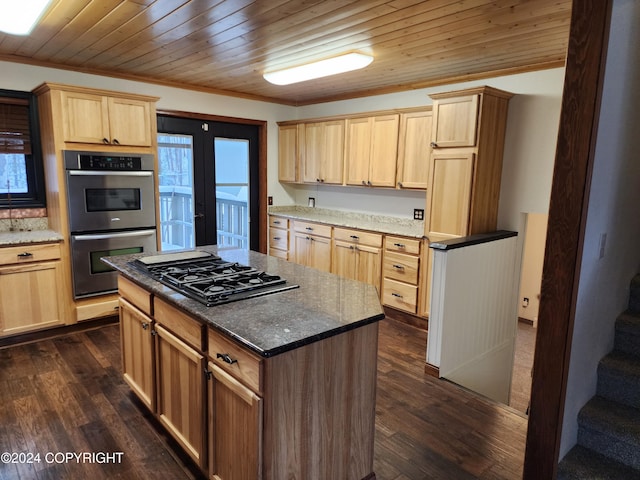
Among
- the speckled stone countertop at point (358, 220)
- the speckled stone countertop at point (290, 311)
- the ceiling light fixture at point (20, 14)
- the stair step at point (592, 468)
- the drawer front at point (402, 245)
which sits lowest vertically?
the stair step at point (592, 468)

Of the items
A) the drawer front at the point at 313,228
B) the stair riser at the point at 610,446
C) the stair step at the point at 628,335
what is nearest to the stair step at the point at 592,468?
the stair riser at the point at 610,446

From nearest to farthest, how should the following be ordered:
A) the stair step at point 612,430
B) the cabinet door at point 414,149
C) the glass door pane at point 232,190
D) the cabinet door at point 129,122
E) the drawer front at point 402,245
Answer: the stair step at point 612,430 → the cabinet door at point 129,122 → the drawer front at point 402,245 → the cabinet door at point 414,149 → the glass door pane at point 232,190

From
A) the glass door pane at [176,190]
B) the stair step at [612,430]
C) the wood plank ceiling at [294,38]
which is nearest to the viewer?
the stair step at [612,430]

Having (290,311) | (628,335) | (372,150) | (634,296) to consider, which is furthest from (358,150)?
(290,311)

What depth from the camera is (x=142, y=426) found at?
2406mm

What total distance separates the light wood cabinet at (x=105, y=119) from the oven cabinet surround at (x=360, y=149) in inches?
78.1

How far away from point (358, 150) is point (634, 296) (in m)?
2.94

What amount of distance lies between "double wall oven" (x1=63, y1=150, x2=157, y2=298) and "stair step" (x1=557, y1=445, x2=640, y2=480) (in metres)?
3.61

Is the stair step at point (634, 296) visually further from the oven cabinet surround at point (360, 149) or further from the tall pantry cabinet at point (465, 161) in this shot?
the oven cabinet surround at point (360, 149)

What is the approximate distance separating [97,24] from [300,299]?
90.9 inches

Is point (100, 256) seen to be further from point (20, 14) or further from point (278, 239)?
point (278, 239)

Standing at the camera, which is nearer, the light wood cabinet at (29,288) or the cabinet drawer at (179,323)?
the cabinet drawer at (179,323)

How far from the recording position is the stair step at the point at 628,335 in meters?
2.30

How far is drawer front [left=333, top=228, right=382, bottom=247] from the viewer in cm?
426
